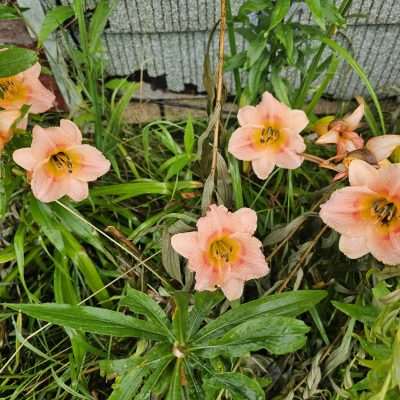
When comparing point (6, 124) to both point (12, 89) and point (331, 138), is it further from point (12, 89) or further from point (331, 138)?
point (331, 138)

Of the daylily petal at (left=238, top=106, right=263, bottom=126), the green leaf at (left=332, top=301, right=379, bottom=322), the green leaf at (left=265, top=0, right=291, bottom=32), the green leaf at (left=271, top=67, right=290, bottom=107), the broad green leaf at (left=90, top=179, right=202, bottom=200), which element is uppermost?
the green leaf at (left=265, top=0, right=291, bottom=32)

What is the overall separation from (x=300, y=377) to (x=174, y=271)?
0.39m

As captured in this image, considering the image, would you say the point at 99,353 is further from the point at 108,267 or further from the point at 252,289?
the point at 252,289

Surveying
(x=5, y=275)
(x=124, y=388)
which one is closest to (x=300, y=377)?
(x=124, y=388)

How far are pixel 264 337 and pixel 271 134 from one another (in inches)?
15.1

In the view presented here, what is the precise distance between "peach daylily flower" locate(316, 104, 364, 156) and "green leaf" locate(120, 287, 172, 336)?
0.45m

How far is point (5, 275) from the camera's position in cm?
129

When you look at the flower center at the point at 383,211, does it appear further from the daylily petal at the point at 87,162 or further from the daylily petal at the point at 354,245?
the daylily petal at the point at 87,162

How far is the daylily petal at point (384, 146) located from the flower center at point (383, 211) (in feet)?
0.28

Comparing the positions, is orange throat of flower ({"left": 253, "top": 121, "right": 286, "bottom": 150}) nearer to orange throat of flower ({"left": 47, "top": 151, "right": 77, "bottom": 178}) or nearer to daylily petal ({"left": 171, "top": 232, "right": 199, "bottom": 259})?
daylily petal ({"left": 171, "top": 232, "right": 199, "bottom": 259})

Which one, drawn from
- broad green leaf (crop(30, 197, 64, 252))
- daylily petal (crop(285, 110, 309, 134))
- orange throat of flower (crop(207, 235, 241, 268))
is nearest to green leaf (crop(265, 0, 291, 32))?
daylily petal (crop(285, 110, 309, 134))

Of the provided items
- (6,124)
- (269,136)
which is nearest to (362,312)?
(269,136)

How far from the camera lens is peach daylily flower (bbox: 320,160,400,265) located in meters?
0.86

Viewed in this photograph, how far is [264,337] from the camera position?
90 cm
